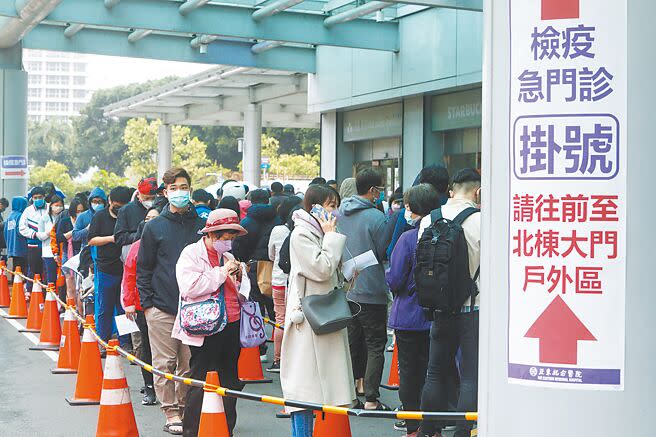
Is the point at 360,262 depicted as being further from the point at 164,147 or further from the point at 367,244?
the point at 164,147

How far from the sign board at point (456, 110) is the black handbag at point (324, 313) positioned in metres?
13.2

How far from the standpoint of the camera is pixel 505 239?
3301mm

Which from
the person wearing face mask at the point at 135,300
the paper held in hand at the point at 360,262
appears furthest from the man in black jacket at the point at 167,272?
the paper held in hand at the point at 360,262

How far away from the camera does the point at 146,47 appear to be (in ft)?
76.1

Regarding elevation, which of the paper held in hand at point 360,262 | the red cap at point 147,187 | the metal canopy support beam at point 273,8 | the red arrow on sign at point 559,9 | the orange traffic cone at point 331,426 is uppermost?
the metal canopy support beam at point 273,8

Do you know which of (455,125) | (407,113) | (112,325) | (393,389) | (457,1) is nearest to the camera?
(393,389)

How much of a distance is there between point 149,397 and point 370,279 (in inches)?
96.8

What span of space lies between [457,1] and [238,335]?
34.2 feet

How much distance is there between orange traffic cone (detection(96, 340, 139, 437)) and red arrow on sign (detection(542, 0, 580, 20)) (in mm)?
5533

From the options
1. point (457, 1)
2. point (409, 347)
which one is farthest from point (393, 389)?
point (457, 1)

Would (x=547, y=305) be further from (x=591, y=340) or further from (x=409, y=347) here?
(x=409, y=347)

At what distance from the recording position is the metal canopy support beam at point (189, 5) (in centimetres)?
1927

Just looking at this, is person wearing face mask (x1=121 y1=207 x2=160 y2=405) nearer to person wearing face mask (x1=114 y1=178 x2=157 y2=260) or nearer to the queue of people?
the queue of people

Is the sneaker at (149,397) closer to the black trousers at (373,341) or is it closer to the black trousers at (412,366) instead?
the black trousers at (373,341)
